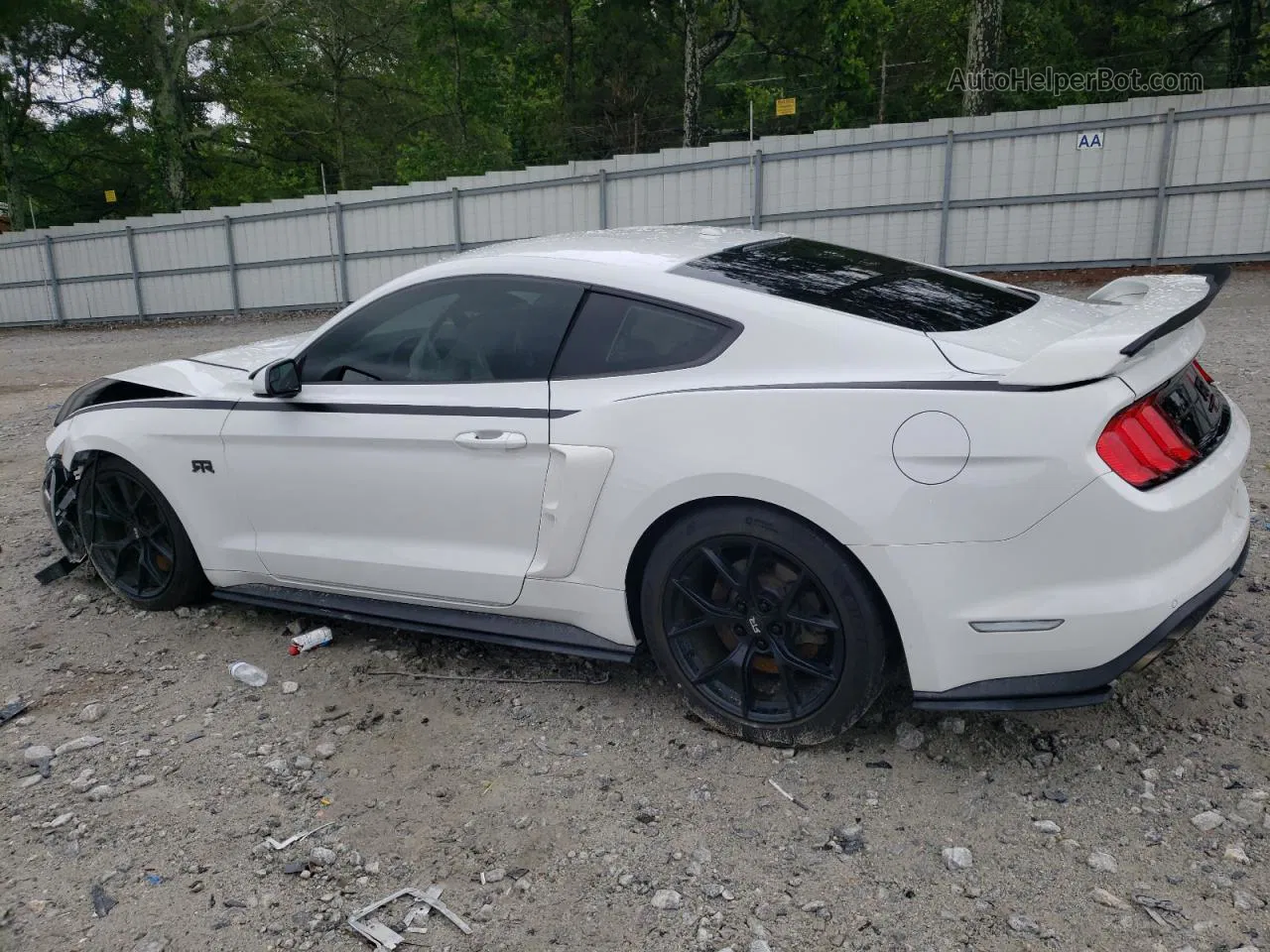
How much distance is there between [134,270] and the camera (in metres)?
23.6

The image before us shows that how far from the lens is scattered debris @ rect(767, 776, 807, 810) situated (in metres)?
2.87

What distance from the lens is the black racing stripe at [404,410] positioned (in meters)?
3.30

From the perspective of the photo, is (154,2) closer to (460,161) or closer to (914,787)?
(460,161)

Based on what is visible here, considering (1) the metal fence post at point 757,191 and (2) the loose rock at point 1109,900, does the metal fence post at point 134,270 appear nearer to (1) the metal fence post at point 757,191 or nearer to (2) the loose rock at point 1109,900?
(1) the metal fence post at point 757,191

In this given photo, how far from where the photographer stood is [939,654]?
276 centimetres

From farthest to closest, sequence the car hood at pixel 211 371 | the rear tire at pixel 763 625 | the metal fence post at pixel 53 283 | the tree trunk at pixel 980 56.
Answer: the metal fence post at pixel 53 283
the tree trunk at pixel 980 56
the car hood at pixel 211 371
the rear tire at pixel 763 625

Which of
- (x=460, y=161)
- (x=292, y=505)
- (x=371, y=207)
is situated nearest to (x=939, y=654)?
(x=292, y=505)

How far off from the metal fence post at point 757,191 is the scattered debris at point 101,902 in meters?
15.4

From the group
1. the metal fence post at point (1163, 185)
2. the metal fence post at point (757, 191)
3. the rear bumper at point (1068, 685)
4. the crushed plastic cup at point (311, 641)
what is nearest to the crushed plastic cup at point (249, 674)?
the crushed plastic cup at point (311, 641)

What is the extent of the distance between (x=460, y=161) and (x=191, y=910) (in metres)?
31.9

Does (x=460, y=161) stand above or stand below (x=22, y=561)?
above

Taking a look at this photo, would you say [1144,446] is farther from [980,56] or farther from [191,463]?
[980,56]

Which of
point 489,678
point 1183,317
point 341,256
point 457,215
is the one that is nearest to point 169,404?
point 489,678

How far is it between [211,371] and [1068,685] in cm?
359
